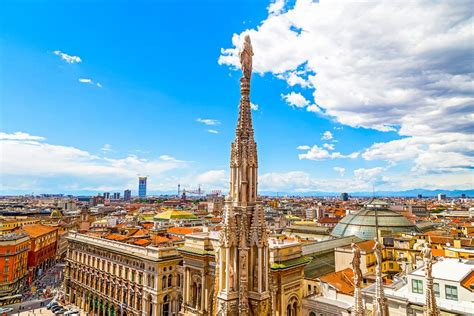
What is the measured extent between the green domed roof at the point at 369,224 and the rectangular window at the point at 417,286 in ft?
132

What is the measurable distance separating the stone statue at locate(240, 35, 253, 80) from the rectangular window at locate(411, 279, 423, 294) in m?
25.2

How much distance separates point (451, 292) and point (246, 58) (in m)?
25.9

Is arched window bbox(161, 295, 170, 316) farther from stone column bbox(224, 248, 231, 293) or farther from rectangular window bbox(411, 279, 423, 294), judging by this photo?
stone column bbox(224, 248, 231, 293)

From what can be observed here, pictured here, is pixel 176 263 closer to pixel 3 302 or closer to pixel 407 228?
pixel 3 302

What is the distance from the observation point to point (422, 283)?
1078 inches

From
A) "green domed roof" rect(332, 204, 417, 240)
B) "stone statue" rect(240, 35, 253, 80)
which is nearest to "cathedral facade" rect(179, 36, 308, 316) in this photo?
"stone statue" rect(240, 35, 253, 80)

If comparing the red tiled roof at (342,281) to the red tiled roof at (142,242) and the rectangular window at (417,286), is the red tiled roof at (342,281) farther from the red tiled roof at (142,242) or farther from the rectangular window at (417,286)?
the red tiled roof at (142,242)

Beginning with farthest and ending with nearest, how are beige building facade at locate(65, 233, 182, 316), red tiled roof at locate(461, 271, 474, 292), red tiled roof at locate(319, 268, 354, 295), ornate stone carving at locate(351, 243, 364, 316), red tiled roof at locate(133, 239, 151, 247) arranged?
red tiled roof at locate(133, 239, 151, 247) → beige building facade at locate(65, 233, 182, 316) → red tiled roof at locate(319, 268, 354, 295) → red tiled roof at locate(461, 271, 474, 292) → ornate stone carving at locate(351, 243, 364, 316)

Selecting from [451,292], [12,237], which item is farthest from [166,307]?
[12,237]

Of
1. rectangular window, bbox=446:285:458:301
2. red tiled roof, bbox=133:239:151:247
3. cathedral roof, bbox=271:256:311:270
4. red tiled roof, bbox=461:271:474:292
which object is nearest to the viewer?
red tiled roof, bbox=461:271:474:292

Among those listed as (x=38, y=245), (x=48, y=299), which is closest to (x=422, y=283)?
(x=48, y=299)

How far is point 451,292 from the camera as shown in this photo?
2586cm

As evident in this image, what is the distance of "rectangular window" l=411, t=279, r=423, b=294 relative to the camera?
1083 inches

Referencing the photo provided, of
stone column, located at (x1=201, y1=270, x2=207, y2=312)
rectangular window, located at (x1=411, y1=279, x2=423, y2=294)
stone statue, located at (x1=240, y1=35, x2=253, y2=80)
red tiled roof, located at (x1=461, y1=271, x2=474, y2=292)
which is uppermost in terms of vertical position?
stone statue, located at (x1=240, y1=35, x2=253, y2=80)
